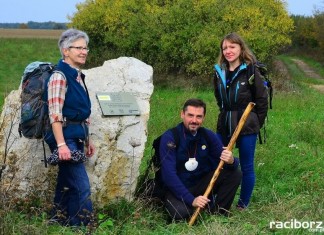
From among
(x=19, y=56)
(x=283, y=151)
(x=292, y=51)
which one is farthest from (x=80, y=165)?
(x=292, y=51)

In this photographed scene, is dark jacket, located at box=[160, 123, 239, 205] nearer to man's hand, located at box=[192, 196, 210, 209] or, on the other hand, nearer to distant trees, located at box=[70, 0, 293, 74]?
man's hand, located at box=[192, 196, 210, 209]

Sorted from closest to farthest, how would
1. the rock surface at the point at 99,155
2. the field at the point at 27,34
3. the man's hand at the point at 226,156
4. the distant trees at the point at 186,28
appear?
the man's hand at the point at 226,156 → the rock surface at the point at 99,155 → the distant trees at the point at 186,28 → the field at the point at 27,34

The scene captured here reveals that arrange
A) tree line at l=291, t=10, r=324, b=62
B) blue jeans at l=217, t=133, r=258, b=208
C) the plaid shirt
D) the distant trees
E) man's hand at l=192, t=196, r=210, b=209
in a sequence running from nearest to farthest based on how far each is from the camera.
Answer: the plaid shirt, man's hand at l=192, t=196, r=210, b=209, blue jeans at l=217, t=133, r=258, b=208, the distant trees, tree line at l=291, t=10, r=324, b=62

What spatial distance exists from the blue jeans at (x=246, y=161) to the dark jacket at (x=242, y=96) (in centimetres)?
12

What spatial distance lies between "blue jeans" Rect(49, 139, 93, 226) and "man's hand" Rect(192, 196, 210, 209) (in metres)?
1.00

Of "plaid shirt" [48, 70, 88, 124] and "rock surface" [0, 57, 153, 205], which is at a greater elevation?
"plaid shirt" [48, 70, 88, 124]

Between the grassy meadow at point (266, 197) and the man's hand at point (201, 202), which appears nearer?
the grassy meadow at point (266, 197)

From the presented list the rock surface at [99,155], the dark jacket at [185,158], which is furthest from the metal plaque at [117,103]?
the dark jacket at [185,158]

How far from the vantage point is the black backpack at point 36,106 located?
16.6ft

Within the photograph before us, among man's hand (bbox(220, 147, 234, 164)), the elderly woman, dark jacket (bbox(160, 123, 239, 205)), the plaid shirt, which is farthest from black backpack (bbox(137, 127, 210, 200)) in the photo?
the plaid shirt

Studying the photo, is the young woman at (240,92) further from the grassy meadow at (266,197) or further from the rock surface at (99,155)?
the rock surface at (99,155)

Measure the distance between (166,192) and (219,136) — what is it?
2.97ft

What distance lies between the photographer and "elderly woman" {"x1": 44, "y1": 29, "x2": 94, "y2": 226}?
4934 millimetres

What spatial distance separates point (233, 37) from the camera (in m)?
5.83
